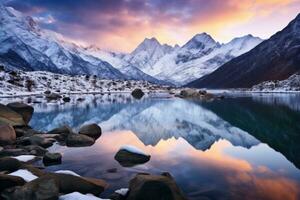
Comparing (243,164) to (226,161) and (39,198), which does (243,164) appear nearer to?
(226,161)

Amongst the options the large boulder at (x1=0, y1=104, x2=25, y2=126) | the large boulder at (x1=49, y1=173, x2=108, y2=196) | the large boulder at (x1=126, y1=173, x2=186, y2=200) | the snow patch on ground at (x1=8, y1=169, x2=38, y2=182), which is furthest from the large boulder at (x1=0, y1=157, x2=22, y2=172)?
the large boulder at (x1=0, y1=104, x2=25, y2=126)

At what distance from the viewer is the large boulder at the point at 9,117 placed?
3761 centimetres

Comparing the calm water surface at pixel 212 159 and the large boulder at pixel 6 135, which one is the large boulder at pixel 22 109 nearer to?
the calm water surface at pixel 212 159

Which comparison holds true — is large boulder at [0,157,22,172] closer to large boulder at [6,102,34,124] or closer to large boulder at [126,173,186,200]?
large boulder at [126,173,186,200]

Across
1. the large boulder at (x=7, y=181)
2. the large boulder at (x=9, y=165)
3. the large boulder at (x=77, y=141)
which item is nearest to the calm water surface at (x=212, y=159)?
the large boulder at (x=77, y=141)

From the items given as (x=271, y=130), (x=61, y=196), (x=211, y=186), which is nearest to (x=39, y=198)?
(x=61, y=196)

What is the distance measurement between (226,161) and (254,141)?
1183cm

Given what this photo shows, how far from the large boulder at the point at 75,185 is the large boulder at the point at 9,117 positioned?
20.0m

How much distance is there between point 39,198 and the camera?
608 inches

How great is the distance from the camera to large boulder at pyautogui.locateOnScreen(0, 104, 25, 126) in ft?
123

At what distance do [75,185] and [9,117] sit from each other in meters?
24.0

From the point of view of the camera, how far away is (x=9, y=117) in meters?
39.4

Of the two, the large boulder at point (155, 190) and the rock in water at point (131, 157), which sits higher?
the large boulder at point (155, 190)

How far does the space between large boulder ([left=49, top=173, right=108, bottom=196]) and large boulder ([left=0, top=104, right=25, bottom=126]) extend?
20023 millimetres
